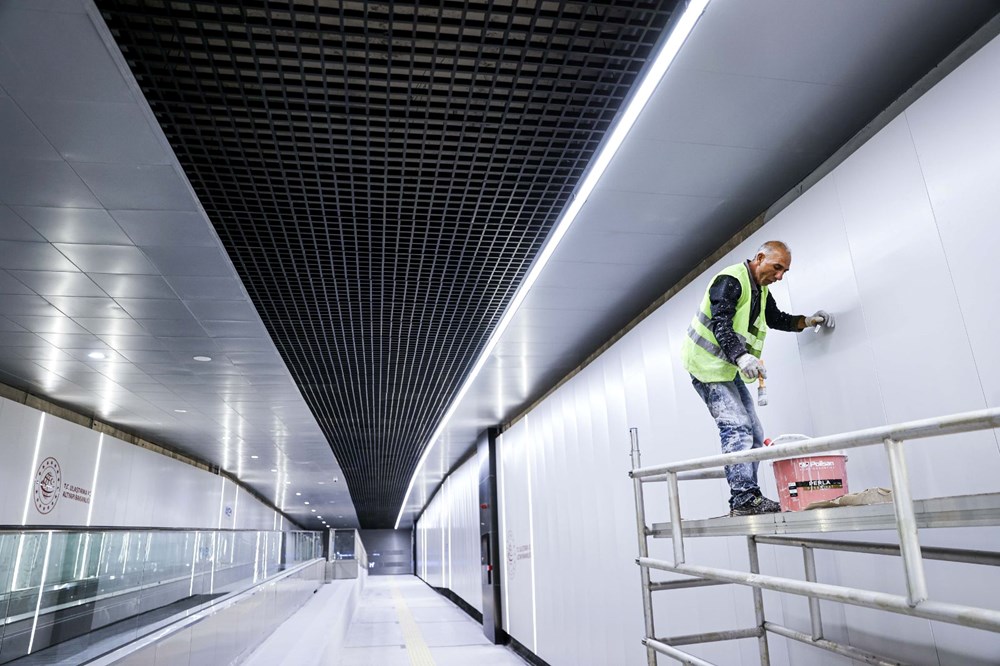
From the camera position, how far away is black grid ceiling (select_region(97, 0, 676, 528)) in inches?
94.6

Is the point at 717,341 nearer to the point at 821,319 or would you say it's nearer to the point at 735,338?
the point at 735,338

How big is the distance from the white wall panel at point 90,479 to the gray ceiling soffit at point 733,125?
5.75 m

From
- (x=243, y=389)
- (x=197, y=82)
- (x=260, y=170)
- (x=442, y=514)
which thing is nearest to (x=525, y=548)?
(x=243, y=389)

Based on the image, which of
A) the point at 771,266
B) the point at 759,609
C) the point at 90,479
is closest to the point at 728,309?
the point at 771,266

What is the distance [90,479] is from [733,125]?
8.86 m

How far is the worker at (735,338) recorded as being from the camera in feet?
8.73

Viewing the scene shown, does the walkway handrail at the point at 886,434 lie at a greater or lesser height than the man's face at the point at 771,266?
lesser

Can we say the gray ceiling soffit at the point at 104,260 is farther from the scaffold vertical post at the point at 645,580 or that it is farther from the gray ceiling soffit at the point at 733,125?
the scaffold vertical post at the point at 645,580

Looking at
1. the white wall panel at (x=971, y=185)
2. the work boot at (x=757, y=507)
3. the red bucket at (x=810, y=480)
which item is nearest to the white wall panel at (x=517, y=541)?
the work boot at (x=757, y=507)

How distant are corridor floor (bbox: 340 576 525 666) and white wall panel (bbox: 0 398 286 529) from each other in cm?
366

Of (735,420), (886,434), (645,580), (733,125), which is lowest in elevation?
(645,580)

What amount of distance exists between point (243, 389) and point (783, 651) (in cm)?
592

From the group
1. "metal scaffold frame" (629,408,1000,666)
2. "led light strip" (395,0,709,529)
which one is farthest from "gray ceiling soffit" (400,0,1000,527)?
"metal scaffold frame" (629,408,1000,666)

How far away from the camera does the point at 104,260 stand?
4.06 m
